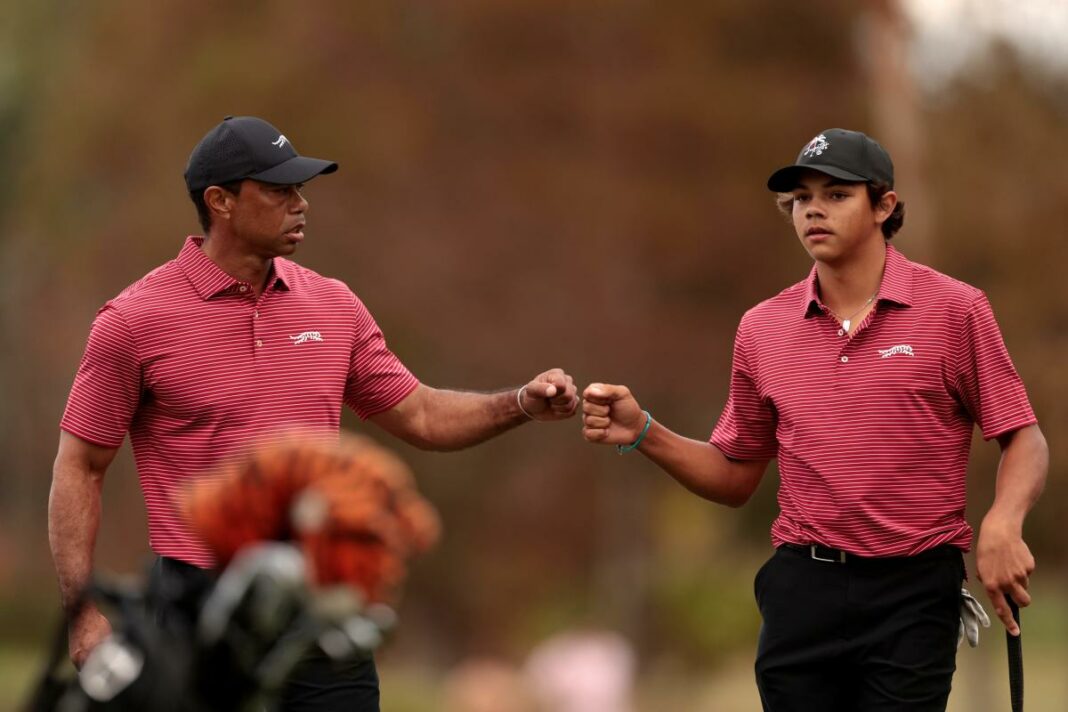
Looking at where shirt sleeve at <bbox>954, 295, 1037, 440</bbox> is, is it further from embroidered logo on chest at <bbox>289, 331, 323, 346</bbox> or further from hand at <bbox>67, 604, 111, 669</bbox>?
hand at <bbox>67, 604, 111, 669</bbox>

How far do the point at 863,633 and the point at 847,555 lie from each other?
0.77ft

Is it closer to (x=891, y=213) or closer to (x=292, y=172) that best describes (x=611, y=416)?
(x=891, y=213)

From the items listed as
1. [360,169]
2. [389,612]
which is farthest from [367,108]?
[389,612]

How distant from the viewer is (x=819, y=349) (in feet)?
18.5

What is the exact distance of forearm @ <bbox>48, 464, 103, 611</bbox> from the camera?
556 centimetres

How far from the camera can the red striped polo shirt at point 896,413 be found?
5441 mm

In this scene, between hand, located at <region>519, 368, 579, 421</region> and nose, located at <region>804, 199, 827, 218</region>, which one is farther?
hand, located at <region>519, 368, 579, 421</region>

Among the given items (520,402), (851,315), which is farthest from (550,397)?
(851,315)

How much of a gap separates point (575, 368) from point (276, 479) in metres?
16.2

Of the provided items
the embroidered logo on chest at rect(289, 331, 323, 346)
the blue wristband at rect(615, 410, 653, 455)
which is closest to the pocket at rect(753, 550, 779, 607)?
the blue wristband at rect(615, 410, 653, 455)

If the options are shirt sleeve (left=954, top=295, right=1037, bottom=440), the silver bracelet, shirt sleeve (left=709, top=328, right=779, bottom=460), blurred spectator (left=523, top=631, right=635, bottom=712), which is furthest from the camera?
blurred spectator (left=523, top=631, right=635, bottom=712)

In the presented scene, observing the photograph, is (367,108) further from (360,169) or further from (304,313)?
(304,313)

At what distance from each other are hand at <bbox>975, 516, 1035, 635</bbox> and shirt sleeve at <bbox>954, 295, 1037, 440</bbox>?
11.2 inches

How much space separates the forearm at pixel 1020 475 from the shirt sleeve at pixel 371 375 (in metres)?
1.97
